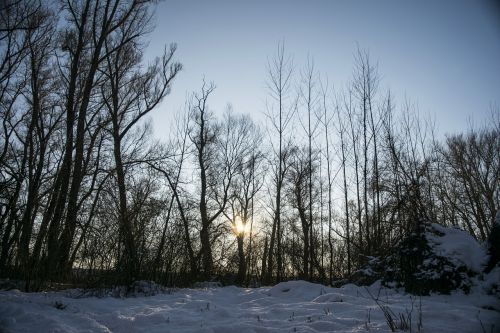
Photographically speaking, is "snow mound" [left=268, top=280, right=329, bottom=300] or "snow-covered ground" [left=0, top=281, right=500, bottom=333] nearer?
"snow-covered ground" [left=0, top=281, right=500, bottom=333]

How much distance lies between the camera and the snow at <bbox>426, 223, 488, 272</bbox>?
536 cm

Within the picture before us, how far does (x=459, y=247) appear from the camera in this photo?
5746 millimetres

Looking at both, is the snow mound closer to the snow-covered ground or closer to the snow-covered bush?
the snow-covered ground

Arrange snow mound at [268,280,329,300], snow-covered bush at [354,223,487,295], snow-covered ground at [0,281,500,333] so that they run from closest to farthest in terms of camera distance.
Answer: snow-covered ground at [0,281,500,333]
snow-covered bush at [354,223,487,295]
snow mound at [268,280,329,300]

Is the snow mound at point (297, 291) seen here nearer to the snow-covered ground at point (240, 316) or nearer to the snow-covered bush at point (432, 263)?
the snow-covered ground at point (240, 316)

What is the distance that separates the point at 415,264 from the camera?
19.9ft

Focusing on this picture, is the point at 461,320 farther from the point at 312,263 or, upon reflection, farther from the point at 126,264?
the point at 312,263

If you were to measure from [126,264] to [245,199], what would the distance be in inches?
683

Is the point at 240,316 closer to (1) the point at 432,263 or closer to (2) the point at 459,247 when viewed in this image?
(1) the point at 432,263

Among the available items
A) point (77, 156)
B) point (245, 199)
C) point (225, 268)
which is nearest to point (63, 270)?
point (77, 156)

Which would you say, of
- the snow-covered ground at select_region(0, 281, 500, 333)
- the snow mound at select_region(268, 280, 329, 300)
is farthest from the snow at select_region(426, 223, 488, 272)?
the snow mound at select_region(268, 280, 329, 300)

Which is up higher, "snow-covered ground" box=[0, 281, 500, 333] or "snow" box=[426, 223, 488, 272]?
"snow" box=[426, 223, 488, 272]

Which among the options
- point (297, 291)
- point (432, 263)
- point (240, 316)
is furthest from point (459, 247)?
point (240, 316)

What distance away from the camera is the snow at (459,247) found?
5.36 meters
